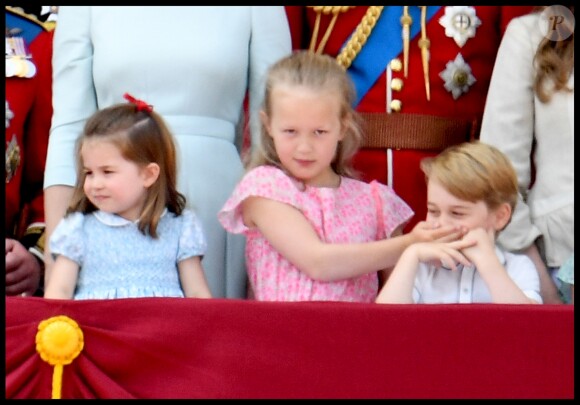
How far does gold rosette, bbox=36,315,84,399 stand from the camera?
63.1 inches

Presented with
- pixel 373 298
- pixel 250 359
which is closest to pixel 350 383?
pixel 250 359

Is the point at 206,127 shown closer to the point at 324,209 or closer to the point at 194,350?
the point at 324,209

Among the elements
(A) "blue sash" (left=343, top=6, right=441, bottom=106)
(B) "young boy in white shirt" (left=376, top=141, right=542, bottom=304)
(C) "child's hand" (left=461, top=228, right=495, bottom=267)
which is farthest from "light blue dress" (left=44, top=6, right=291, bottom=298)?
(C) "child's hand" (left=461, top=228, right=495, bottom=267)

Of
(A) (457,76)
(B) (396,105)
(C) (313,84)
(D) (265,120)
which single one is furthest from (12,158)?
(A) (457,76)

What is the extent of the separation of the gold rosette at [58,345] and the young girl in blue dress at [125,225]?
0.30 meters

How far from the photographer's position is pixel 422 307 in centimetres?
165

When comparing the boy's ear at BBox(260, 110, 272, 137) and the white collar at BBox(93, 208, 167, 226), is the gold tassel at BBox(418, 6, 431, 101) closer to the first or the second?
the boy's ear at BBox(260, 110, 272, 137)

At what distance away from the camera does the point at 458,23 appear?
Result: 229cm

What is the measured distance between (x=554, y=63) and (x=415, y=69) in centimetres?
28

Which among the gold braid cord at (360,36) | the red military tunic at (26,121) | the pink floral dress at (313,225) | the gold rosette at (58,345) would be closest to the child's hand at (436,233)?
the pink floral dress at (313,225)

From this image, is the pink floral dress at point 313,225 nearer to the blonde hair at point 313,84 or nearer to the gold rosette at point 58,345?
the blonde hair at point 313,84

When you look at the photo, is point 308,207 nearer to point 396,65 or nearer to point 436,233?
point 436,233

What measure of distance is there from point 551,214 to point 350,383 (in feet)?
2.43

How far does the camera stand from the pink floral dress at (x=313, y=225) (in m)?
2.03
